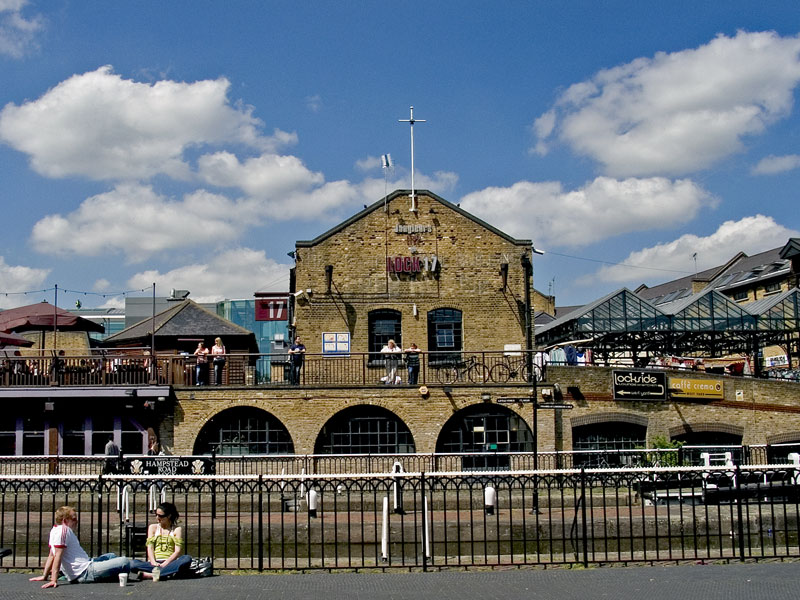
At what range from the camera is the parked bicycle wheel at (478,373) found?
26.5 m

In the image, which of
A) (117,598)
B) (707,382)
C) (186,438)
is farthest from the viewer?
(707,382)

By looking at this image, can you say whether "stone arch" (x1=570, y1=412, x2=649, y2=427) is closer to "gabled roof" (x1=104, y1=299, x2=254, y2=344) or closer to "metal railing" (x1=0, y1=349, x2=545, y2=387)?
"metal railing" (x1=0, y1=349, x2=545, y2=387)

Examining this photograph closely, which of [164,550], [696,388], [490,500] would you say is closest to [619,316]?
[696,388]

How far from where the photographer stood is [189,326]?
3045 centimetres

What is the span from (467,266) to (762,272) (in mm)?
42655

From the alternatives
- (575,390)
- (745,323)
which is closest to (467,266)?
(575,390)

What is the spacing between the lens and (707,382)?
26953mm

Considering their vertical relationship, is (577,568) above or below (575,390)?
below

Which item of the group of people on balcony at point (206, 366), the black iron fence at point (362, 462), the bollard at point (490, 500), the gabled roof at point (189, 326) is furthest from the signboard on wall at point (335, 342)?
the bollard at point (490, 500)

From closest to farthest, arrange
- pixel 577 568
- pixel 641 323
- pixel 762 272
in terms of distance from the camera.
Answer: pixel 577 568
pixel 641 323
pixel 762 272

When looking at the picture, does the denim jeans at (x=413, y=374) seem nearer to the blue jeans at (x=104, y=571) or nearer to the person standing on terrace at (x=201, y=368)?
the person standing on terrace at (x=201, y=368)

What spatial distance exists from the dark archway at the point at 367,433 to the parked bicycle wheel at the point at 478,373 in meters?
2.57

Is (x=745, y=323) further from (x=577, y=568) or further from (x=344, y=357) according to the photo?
(x=577, y=568)

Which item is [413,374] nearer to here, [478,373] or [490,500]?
[478,373]
